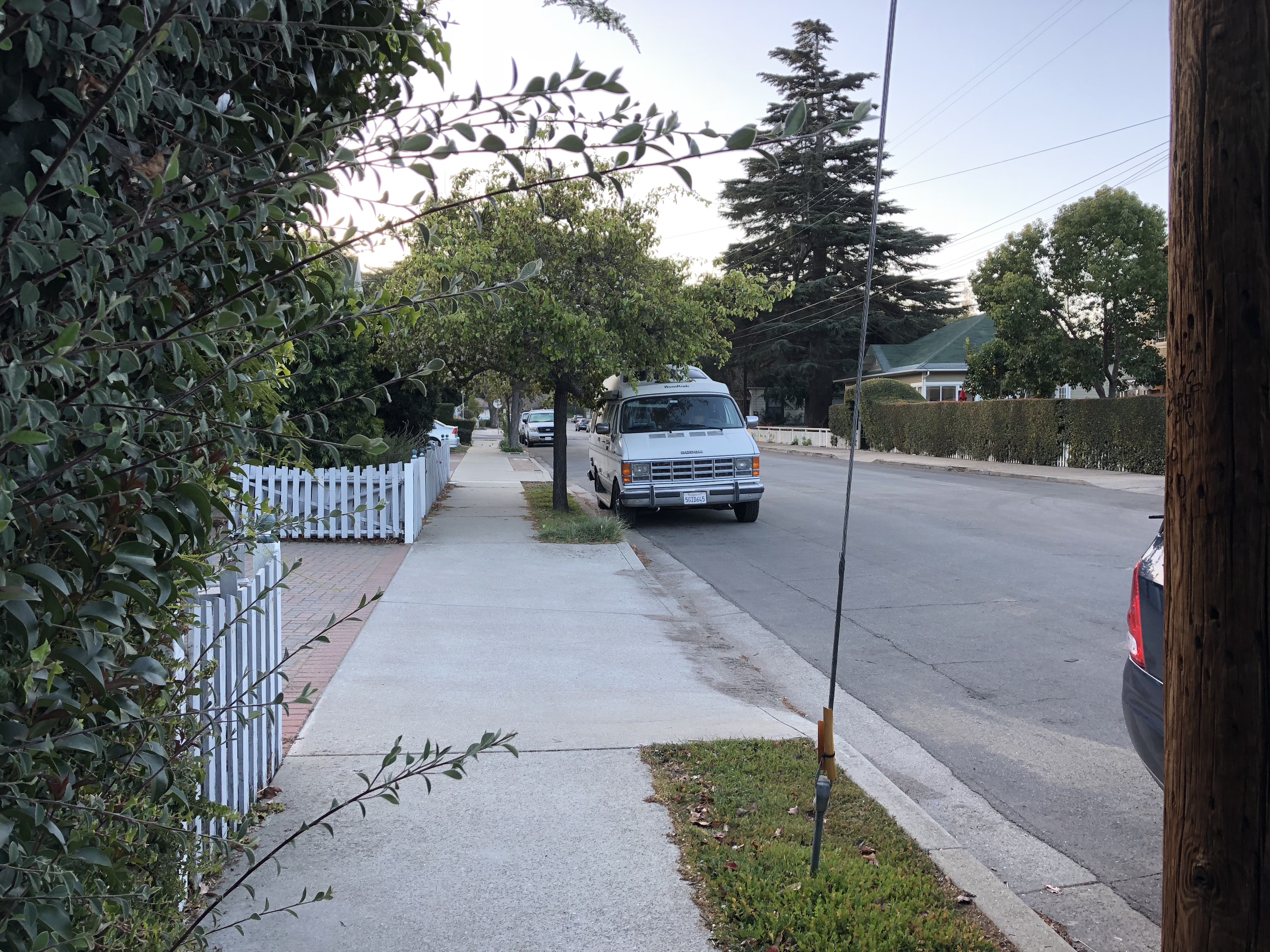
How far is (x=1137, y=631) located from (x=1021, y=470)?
80.5 feet

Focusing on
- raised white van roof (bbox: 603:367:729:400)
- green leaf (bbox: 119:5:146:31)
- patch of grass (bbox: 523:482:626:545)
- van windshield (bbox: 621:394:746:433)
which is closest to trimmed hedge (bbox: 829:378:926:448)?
raised white van roof (bbox: 603:367:729:400)

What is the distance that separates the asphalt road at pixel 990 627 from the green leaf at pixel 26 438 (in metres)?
3.94

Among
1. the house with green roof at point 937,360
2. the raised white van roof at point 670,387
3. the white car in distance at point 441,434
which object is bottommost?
the white car in distance at point 441,434

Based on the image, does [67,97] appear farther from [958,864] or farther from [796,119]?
[958,864]

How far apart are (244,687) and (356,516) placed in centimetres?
223

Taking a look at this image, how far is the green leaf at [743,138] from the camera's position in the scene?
1.62 meters

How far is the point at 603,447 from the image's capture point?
1739cm

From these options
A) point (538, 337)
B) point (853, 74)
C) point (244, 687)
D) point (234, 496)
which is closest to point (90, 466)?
point (234, 496)

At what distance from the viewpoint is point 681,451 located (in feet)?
48.2

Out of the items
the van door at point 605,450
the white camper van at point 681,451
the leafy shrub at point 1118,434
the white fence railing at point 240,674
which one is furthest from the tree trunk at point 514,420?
the white fence railing at point 240,674

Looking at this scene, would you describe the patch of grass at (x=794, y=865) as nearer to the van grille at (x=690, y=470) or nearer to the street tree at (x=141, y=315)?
the street tree at (x=141, y=315)

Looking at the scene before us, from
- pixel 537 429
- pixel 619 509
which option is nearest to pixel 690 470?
pixel 619 509

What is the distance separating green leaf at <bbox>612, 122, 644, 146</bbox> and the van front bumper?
12.9m

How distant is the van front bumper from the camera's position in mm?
14609
